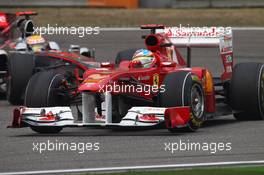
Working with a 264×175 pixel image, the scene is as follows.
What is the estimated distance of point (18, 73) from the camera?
→ 16484mm

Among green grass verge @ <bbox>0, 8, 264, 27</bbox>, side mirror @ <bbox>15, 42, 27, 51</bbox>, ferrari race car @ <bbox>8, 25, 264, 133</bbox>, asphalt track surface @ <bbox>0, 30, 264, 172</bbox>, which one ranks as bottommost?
asphalt track surface @ <bbox>0, 30, 264, 172</bbox>

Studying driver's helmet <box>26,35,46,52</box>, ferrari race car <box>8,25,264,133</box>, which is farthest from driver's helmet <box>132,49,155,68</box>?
driver's helmet <box>26,35,46,52</box>

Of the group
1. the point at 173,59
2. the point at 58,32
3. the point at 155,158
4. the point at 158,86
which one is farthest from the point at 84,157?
the point at 58,32

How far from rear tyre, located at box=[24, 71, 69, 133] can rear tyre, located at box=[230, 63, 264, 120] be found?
2.32 metres

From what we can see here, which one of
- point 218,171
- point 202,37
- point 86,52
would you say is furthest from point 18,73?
point 218,171

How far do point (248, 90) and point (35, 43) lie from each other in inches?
238

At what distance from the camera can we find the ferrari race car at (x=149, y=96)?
12.3m

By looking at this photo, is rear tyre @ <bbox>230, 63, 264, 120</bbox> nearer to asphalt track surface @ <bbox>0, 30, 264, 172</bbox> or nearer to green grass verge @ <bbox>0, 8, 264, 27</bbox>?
asphalt track surface @ <bbox>0, 30, 264, 172</bbox>

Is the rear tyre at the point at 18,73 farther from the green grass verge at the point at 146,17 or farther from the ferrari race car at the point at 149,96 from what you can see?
the green grass verge at the point at 146,17

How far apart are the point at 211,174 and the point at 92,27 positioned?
→ 60.0 ft

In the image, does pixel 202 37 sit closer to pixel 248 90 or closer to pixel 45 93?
pixel 248 90

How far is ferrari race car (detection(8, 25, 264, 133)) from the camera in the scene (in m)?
12.3

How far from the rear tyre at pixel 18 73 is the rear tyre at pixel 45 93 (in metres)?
3.27

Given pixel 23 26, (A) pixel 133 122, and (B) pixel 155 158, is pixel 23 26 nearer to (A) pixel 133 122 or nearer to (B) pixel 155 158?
(A) pixel 133 122
